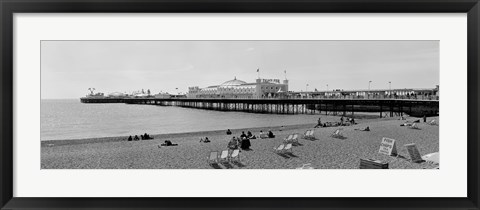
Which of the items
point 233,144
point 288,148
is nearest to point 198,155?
point 233,144

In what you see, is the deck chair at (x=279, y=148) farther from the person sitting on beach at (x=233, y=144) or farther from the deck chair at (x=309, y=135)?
the deck chair at (x=309, y=135)

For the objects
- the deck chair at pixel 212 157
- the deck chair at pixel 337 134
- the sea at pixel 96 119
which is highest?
the sea at pixel 96 119

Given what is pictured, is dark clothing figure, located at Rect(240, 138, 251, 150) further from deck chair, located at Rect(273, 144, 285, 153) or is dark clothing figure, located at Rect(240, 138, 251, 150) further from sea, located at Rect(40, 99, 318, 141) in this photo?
sea, located at Rect(40, 99, 318, 141)

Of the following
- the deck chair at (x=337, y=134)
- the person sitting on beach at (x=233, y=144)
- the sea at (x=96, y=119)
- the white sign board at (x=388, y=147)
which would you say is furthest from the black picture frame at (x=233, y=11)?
the deck chair at (x=337, y=134)

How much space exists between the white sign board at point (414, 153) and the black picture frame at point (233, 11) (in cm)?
83

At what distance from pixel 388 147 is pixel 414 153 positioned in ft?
1.79

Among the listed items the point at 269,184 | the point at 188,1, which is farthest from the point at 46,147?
the point at 269,184

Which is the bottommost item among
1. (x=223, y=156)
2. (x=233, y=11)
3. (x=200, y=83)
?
(x=223, y=156)

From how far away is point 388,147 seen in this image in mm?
5191

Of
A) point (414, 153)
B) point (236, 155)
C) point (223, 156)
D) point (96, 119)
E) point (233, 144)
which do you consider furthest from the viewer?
Result: point (233, 144)

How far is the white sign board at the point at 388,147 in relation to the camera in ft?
16.4

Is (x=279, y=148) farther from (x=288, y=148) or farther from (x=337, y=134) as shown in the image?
(x=337, y=134)

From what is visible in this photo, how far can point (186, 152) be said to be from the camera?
230 inches

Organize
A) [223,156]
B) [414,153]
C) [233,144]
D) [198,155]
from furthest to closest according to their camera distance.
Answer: [233,144] → [198,155] → [223,156] → [414,153]
